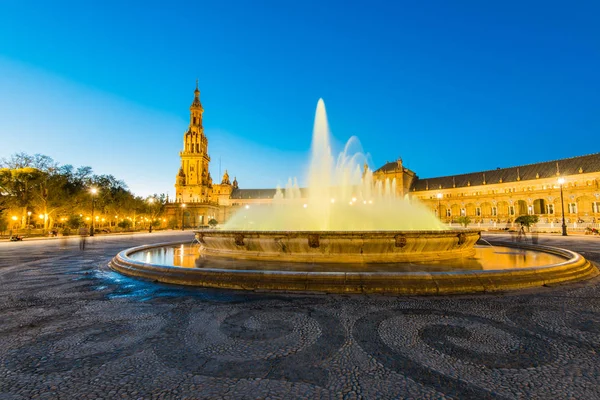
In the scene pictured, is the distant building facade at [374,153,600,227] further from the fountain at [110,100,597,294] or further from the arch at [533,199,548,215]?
the fountain at [110,100,597,294]

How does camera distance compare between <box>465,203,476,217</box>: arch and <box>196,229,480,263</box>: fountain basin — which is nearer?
<box>196,229,480,263</box>: fountain basin

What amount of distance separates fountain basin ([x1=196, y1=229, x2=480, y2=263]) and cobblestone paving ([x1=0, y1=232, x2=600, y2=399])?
135 inches

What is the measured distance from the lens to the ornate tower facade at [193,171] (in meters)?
114

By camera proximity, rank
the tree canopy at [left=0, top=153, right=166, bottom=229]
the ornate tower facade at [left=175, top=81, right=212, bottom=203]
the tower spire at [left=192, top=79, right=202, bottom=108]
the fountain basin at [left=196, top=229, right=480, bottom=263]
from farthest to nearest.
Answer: the tower spire at [left=192, top=79, right=202, bottom=108]
the ornate tower facade at [left=175, top=81, right=212, bottom=203]
the tree canopy at [left=0, top=153, right=166, bottom=229]
the fountain basin at [left=196, top=229, right=480, bottom=263]

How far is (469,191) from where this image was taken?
9556 cm

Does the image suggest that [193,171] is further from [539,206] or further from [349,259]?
[349,259]

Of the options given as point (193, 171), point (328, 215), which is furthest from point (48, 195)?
point (193, 171)

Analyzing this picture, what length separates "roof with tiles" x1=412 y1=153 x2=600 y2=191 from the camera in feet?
247

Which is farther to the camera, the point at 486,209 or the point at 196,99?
the point at 196,99

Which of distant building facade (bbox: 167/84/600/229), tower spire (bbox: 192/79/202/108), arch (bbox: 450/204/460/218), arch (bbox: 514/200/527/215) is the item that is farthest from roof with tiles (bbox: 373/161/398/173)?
tower spire (bbox: 192/79/202/108)

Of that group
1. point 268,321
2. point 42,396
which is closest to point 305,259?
point 268,321

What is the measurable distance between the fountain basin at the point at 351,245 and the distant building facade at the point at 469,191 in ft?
145

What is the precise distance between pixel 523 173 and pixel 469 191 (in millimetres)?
14606

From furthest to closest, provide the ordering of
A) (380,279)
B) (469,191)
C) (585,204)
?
1. (469,191)
2. (585,204)
3. (380,279)
